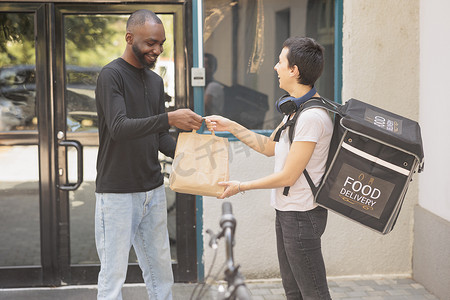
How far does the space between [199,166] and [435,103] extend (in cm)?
247

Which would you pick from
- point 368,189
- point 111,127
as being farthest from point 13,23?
point 368,189

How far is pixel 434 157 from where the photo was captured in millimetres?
4699

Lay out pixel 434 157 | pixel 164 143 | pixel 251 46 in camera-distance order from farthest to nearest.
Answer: pixel 251 46 → pixel 434 157 → pixel 164 143

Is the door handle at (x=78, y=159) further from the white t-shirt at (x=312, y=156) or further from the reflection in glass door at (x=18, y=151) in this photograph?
the white t-shirt at (x=312, y=156)

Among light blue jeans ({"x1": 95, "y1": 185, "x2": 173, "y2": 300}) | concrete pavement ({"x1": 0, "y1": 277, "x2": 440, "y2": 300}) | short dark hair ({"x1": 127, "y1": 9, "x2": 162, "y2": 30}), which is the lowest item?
concrete pavement ({"x1": 0, "y1": 277, "x2": 440, "y2": 300})

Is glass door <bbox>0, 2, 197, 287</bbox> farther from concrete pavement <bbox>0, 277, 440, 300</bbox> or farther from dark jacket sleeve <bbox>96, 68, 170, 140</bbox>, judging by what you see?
dark jacket sleeve <bbox>96, 68, 170, 140</bbox>

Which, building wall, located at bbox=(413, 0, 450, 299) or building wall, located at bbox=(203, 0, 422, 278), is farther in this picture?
building wall, located at bbox=(203, 0, 422, 278)

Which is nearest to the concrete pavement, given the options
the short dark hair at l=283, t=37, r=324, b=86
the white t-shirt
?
the white t-shirt

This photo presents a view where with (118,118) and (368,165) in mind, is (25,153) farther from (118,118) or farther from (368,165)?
(368,165)

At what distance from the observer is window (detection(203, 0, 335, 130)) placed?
4.89 m

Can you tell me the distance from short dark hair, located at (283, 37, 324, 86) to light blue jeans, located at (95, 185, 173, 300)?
113 centimetres

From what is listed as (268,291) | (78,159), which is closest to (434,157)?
(268,291)

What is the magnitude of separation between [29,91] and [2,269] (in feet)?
5.03

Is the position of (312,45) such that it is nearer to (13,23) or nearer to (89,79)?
(89,79)
